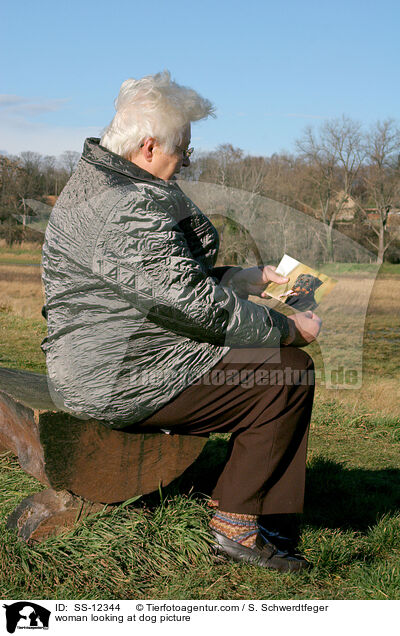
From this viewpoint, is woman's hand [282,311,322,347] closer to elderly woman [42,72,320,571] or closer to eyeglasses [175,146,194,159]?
elderly woman [42,72,320,571]

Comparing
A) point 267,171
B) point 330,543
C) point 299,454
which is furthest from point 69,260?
point 267,171

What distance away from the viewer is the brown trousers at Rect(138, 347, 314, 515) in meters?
2.66

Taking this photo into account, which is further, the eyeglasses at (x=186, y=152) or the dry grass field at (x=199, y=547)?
the eyeglasses at (x=186, y=152)

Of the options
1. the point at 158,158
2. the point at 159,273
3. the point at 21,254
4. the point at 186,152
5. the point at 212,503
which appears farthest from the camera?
A: the point at 21,254

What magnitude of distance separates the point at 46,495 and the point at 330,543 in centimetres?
131

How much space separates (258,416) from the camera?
2.71 m

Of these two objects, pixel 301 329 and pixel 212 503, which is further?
pixel 212 503

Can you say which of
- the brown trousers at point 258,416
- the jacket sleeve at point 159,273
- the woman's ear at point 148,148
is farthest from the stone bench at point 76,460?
the woman's ear at point 148,148

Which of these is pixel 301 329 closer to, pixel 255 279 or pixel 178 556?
pixel 255 279

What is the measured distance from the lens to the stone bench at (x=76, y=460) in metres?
2.64

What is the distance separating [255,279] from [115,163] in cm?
99

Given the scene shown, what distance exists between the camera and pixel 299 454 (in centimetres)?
275
